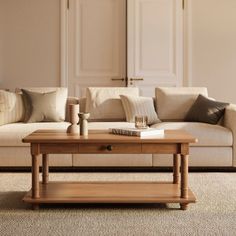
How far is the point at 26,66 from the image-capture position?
6738 mm

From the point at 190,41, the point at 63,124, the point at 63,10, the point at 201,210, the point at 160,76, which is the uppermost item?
the point at 63,10

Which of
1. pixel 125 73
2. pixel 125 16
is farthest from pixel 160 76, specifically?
pixel 125 16

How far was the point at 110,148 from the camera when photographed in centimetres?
299

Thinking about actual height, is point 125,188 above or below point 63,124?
below

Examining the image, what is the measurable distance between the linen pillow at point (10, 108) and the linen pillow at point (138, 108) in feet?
3.54

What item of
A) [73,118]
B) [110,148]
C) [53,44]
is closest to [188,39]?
[53,44]

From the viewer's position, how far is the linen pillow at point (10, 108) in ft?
15.6

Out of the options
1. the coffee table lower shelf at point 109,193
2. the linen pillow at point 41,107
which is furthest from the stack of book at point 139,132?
the linen pillow at point 41,107

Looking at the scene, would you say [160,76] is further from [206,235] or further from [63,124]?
[206,235]

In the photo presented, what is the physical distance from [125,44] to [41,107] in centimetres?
228

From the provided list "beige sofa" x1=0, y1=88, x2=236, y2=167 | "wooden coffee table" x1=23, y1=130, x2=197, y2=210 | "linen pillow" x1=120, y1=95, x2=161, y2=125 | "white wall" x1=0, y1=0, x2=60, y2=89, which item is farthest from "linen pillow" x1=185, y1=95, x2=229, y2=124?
"white wall" x1=0, y1=0, x2=60, y2=89

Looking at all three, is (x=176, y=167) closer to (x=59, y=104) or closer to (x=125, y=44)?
(x=59, y=104)

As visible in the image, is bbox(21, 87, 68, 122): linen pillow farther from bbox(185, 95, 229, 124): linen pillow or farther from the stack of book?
the stack of book

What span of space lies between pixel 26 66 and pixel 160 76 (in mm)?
1919
